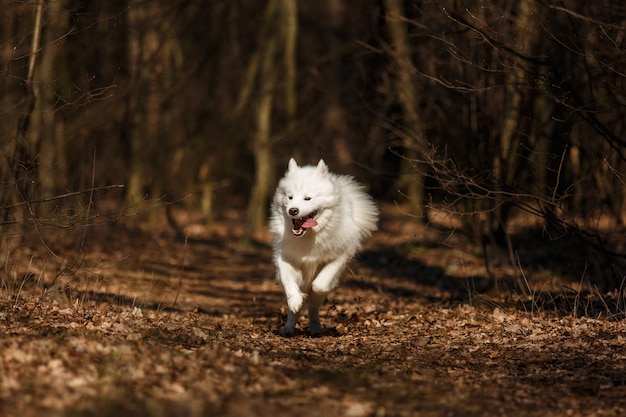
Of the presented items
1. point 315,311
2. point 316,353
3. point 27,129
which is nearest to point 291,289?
point 315,311

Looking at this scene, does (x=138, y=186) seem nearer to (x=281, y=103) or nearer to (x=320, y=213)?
(x=281, y=103)

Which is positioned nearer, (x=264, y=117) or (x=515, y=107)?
(x=515, y=107)

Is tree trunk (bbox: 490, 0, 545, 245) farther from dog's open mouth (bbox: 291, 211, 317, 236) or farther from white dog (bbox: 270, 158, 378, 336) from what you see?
dog's open mouth (bbox: 291, 211, 317, 236)

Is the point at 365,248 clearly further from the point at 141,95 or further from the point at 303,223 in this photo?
the point at 303,223

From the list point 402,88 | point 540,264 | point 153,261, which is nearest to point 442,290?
point 540,264

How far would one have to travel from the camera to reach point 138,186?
19.5 meters

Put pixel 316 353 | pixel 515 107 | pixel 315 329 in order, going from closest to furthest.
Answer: pixel 316 353
pixel 315 329
pixel 515 107

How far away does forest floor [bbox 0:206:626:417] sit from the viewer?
17.3 ft

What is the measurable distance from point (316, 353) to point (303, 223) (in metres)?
1.54

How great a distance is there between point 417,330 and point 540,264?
5682mm

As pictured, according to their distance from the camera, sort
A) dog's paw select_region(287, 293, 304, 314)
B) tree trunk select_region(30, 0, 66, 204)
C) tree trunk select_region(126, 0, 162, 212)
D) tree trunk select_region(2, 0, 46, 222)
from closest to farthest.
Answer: dog's paw select_region(287, 293, 304, 314), tree trunk select_region(2, 0, 46, 222), tree trunk select_region(30, 0, 66, 204), tree trunk select_region(126, 0, 162, 212)

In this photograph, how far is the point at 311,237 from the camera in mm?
8484

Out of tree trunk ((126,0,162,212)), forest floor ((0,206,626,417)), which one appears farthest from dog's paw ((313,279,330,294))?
tree trunk ((126,0,162,212))

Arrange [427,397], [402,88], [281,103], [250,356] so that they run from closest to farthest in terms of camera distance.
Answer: [427,397] < [250,356] < [402,88] < [281,103]
